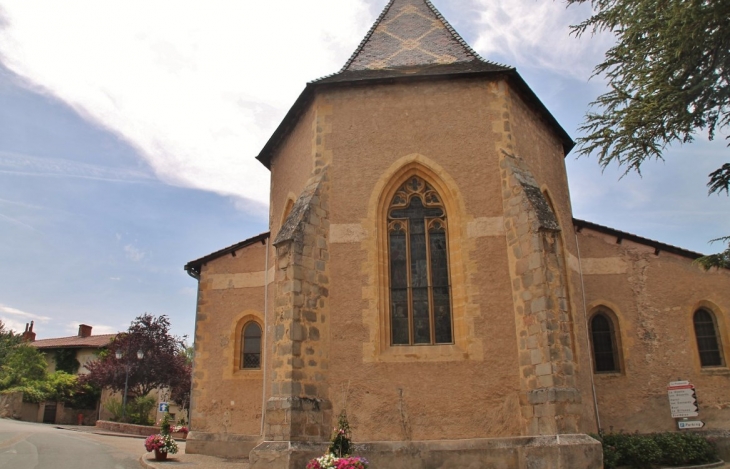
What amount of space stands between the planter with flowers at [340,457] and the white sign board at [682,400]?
26.4 ft

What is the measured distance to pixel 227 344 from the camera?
47.6ft

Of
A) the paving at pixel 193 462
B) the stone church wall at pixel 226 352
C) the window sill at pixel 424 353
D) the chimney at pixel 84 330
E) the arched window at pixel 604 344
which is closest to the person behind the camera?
the window sill at pixel 424 353

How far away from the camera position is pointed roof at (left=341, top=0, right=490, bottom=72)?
12.4 metres

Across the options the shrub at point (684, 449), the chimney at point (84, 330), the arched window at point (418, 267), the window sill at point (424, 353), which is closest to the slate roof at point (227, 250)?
the arched window at point (418, 267)

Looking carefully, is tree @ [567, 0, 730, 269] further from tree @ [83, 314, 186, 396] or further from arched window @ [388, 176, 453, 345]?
tree @ [83, 314, 186, 396]

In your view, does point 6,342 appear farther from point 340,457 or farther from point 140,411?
point 340,457

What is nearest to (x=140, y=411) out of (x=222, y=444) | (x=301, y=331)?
(x=222, y=444)

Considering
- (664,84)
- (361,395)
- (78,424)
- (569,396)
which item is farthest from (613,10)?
(78,424)

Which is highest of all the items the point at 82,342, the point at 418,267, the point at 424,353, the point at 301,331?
the point at 82,342

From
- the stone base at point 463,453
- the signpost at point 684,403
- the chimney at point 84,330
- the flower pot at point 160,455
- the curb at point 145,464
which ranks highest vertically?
the chimney at point 84,330

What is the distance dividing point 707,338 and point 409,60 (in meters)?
9.70

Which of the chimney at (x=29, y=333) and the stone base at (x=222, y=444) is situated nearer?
the stone base at (x=222, y=444)

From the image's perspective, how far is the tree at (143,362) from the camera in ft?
94.0

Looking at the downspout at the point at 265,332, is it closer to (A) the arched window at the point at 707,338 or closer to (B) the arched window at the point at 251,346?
(B) the arched window at the point at 251,346
